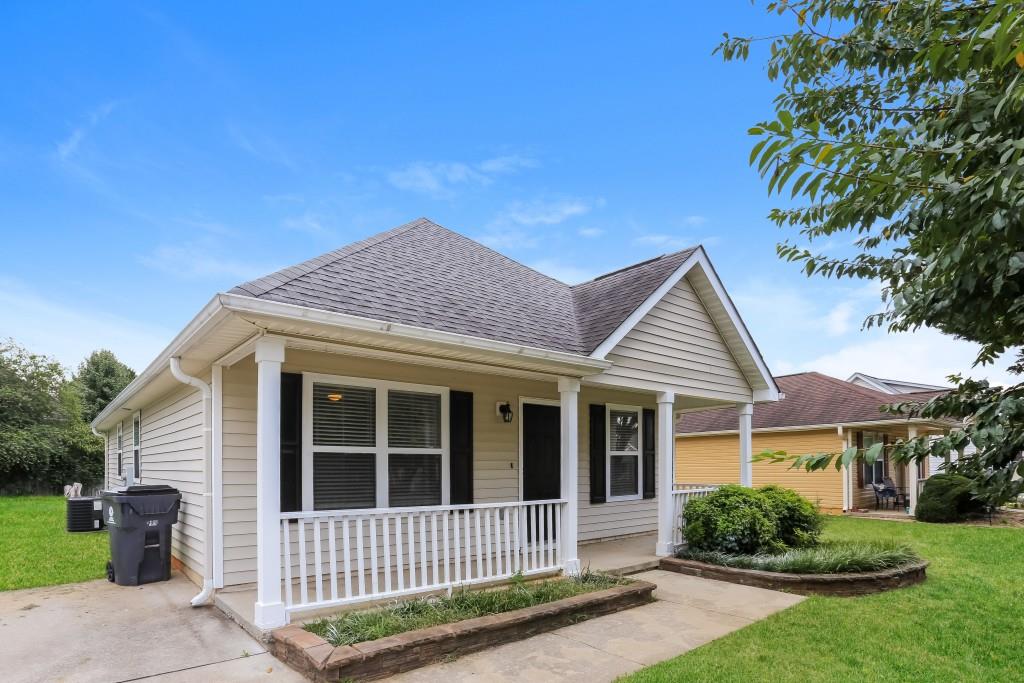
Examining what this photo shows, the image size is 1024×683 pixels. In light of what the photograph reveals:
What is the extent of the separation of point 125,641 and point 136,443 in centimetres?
821

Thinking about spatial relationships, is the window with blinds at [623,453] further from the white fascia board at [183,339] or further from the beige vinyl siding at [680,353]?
the white fascia board at [183,339]

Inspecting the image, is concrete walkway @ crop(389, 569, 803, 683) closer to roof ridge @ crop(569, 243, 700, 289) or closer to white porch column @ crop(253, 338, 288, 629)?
white porch column @ crop(253, 338, 288, 629)

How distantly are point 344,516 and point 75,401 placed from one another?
33805 millimetres

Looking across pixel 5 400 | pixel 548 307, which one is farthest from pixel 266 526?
pixel 5 400

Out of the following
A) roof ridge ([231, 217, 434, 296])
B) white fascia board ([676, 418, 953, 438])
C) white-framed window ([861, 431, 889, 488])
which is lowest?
white-framed window ([861, 431, 889, 488])

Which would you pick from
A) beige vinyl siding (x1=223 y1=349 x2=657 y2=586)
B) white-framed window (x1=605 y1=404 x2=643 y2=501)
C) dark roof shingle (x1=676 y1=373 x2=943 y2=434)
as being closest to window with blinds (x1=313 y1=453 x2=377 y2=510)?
beige vinyl siding (x1=223 y1=349 x2=657 y2=586)

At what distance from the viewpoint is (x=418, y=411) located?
7199 millimetres

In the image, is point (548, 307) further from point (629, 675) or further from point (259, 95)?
point (259, 95)

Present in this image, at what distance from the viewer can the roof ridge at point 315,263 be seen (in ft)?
18.2

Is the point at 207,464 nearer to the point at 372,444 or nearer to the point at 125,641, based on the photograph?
the point at 372,444

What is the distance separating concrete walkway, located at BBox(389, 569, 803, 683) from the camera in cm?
432

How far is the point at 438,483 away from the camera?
7242mm

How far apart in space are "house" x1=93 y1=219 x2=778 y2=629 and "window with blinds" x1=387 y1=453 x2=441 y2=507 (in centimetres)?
2

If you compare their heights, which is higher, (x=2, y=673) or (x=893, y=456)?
(x=893, y=456)
